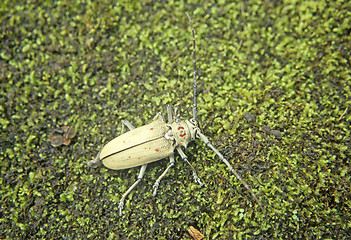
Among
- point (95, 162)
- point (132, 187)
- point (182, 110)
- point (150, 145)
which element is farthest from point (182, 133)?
point (95, 162)

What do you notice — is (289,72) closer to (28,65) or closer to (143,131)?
(143,131)

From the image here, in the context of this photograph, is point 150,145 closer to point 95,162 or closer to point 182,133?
point 182,133

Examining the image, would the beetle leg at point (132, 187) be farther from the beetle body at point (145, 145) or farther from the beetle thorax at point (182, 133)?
the beetle thorax at point (182, 133)

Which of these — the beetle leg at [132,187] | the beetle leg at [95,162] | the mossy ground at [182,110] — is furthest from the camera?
the beetle leg at [95,162]

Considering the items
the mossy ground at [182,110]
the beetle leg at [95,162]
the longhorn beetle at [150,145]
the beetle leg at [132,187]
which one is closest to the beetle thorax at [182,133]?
the longhorn beetle at [150,145]

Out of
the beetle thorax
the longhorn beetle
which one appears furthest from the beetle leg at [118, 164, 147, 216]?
the beetle thorax

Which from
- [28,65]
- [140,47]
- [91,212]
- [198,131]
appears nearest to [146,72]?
[140,47]
